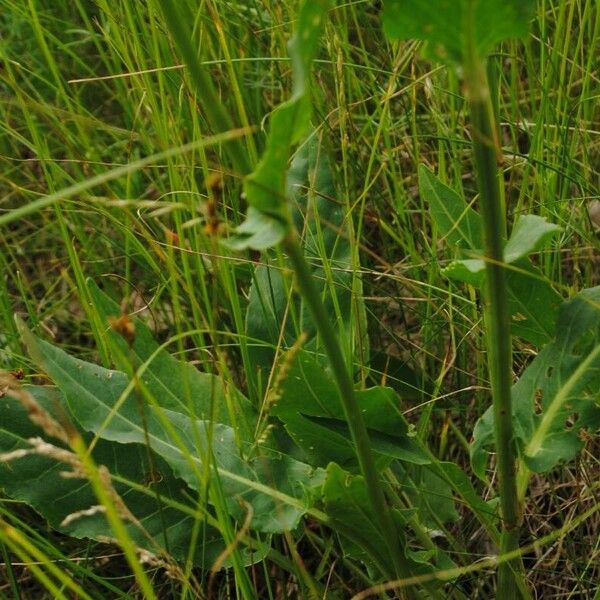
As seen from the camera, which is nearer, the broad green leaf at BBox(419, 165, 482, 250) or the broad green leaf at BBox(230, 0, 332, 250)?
the broad green leaf at BBox(230, 0, 332, 250)

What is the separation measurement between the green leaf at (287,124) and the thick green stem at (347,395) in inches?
1.4

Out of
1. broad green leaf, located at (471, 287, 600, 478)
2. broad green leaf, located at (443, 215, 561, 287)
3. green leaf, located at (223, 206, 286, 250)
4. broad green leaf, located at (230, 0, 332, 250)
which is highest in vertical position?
broad green leaf, located at (230, 0, 332, 250)

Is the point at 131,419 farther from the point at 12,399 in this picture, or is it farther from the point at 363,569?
the point at 363,569

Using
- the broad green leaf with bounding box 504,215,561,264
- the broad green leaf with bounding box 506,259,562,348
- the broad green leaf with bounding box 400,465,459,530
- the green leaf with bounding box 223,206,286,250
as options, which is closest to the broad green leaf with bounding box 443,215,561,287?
the broad green leaf with bounding box 504,215,561,264

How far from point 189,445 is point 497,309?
441 mm

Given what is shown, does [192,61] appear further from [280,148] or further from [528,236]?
[528,236]

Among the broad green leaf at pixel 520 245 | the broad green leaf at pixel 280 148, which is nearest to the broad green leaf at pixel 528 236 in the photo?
the broad green leaf at pixel 520 245

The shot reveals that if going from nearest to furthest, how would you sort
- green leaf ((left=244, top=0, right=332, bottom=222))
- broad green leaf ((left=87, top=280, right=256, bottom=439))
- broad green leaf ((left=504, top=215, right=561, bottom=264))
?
green leaf ((left=244, top=0, right=332, bottom=222)) < broad green leaf ((left=504, top=215, right=561, bottom=264)) < broad green leaf ((left=87, top=280, right=256, bottom=439))

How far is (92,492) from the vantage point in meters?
1.19

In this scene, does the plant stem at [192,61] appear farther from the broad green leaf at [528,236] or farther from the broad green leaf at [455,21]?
the broad green leaf at [528,236]

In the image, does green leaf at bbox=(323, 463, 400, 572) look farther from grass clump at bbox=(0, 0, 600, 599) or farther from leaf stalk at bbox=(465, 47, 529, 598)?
leaf stalk at bbox=(465, 47, 529, 598)

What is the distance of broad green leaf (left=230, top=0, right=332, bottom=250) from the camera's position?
70 cm

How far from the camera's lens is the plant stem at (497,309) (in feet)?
2.52

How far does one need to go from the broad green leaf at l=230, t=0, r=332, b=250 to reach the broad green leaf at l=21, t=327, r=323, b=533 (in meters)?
0.38
